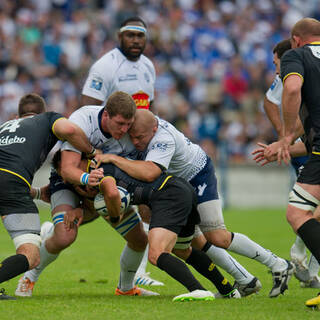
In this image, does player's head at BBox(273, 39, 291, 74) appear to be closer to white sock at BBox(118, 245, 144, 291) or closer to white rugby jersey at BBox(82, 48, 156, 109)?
white rugby jersey at BBox(82, 48, 156, 109)

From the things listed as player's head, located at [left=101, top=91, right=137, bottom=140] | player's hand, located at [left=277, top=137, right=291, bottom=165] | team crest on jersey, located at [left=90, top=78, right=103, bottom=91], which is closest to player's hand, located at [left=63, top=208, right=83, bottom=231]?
→ player's head, located at [left=101, top=91, right=137, bottom=140]

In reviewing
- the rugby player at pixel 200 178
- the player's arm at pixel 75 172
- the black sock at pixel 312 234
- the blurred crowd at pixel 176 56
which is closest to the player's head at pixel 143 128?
the rugby player at pixel 200 178

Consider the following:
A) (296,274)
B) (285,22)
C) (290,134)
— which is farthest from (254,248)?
(285,22)

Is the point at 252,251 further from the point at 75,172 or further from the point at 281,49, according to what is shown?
the point at 281,49

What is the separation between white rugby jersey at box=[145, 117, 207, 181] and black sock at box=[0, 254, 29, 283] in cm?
151

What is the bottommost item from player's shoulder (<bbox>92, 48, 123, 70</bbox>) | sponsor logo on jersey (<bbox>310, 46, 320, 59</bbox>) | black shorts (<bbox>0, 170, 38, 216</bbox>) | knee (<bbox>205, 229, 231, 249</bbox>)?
knee (<bbox>205, 229, 231, 249</bbox>)

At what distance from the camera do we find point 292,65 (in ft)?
22.2

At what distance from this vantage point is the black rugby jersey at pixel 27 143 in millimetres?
7172

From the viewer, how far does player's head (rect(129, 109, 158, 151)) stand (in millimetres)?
7477

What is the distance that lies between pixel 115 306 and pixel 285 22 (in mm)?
20441

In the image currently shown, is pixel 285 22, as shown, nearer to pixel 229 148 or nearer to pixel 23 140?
pixel 229 148

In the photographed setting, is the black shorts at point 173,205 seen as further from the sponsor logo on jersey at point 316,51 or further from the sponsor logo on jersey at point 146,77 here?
the sponsor logo on jersey at point 146,77

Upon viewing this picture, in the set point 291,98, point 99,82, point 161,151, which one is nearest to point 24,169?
point 161,151

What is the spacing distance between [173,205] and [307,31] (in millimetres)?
1998
